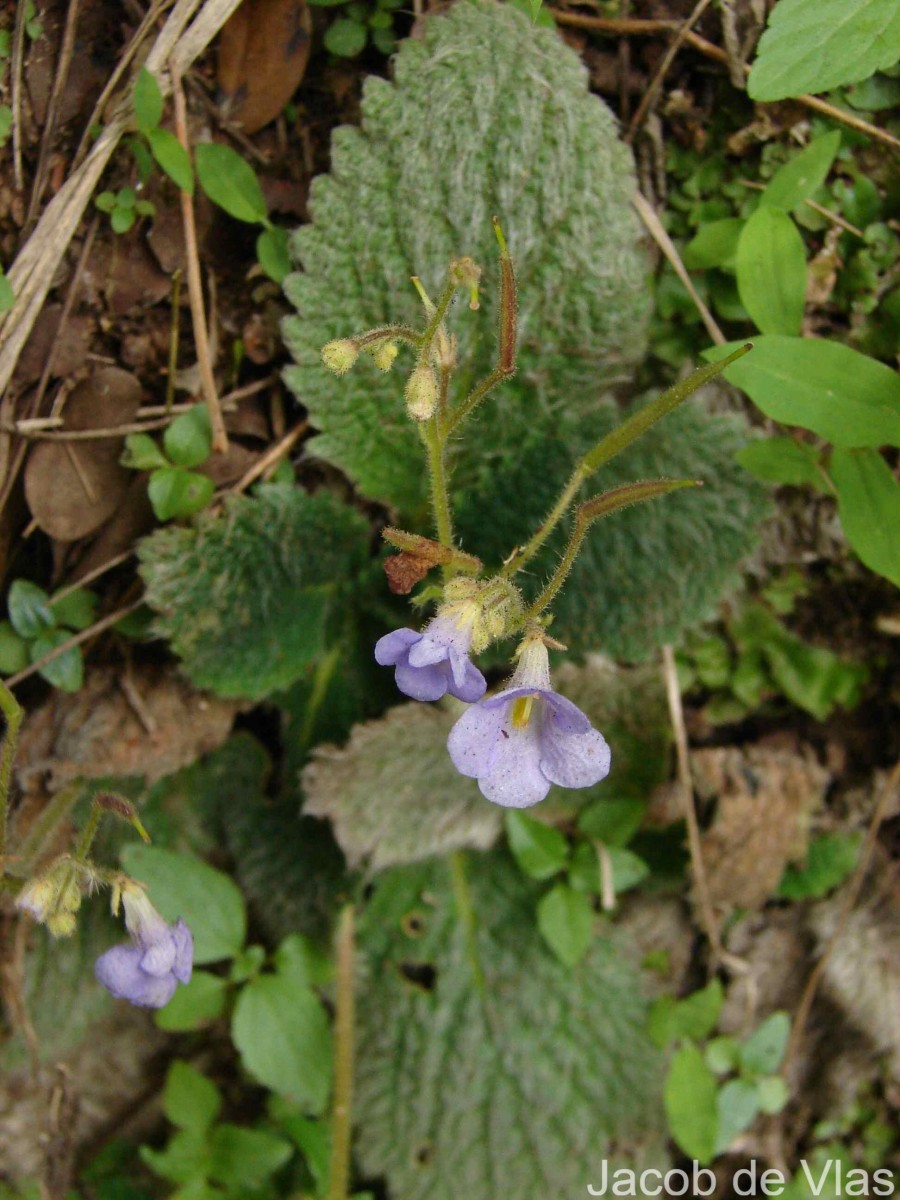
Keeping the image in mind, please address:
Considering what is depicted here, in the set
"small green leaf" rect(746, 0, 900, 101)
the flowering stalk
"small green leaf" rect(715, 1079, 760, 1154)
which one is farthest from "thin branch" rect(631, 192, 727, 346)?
"small green leaf" rect(715, 1079, 760, 1154)

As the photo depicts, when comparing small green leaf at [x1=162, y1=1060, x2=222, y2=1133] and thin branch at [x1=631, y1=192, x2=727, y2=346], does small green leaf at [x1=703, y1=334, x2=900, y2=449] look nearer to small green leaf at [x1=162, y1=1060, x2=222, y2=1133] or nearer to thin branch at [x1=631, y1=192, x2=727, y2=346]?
thin branch at [x1=631, y1=192, x2=727, y2=346]

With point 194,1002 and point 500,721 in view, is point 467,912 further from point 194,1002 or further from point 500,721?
point 500,721

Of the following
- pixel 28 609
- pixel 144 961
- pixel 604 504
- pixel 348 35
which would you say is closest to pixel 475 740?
pixel 604 504

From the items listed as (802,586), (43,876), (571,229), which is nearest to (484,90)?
(571,229)

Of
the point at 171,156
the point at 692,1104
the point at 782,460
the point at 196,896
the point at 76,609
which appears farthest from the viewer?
the point at 692,1104

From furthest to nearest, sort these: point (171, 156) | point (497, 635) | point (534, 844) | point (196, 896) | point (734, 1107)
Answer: point (734, 1107)
point (534, 844)
point (196, 896)
point (171, 156)
point (497, 635)

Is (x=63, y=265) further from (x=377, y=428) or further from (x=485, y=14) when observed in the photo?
(x=485, y=14)
